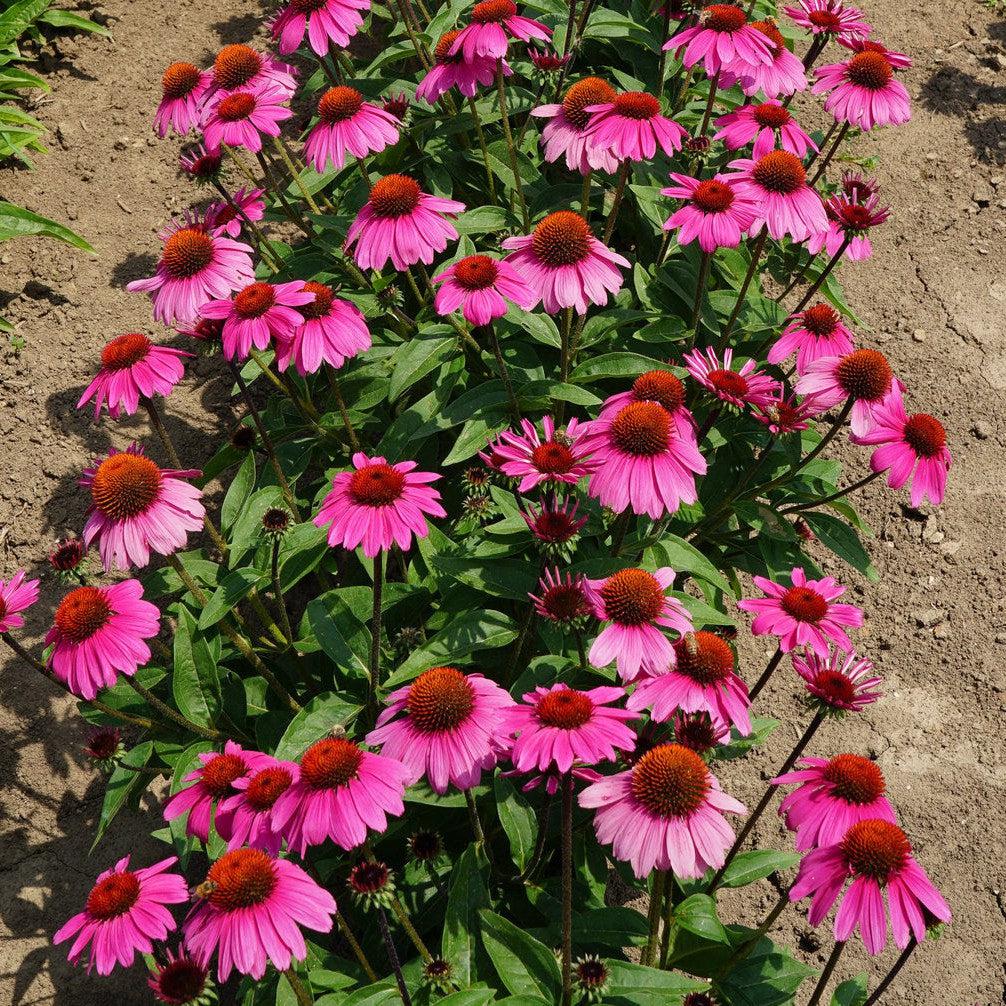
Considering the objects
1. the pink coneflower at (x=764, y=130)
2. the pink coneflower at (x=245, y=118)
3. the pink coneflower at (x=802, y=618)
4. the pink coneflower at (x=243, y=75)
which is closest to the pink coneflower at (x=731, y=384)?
the pink coneflower at (x=802, y=618)

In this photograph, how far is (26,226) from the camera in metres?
4.75

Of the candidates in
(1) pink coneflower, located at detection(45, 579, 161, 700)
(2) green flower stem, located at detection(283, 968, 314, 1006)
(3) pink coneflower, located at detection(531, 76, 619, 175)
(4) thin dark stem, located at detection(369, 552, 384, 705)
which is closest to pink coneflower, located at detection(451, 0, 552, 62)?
(3) pink coneflower, located at detection(531, 76, 619, 175)

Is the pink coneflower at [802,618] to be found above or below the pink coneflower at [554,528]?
below

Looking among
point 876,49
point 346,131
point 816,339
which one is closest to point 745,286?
point 816,339

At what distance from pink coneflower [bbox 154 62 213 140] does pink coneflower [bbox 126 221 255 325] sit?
0.89 metres

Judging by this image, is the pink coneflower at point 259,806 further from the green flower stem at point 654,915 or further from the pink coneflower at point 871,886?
the pink coneflower at point 871,886

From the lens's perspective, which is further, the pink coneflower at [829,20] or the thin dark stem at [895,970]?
the pink coneflower at [829,20]

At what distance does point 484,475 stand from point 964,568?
233 centimetres

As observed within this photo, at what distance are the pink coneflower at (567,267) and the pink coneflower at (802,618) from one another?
0.93 m

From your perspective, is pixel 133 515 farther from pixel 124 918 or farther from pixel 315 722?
pixel 124 918

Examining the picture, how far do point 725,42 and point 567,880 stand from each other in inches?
111

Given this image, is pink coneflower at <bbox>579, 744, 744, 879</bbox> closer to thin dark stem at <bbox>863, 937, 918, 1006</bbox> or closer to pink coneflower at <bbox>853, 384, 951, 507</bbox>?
thin dark stem at <bbox>863, 937, 918, 1006</bbox>

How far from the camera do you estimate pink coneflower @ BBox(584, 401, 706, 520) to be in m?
2.44

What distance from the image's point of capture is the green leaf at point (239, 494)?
357 centimetres
